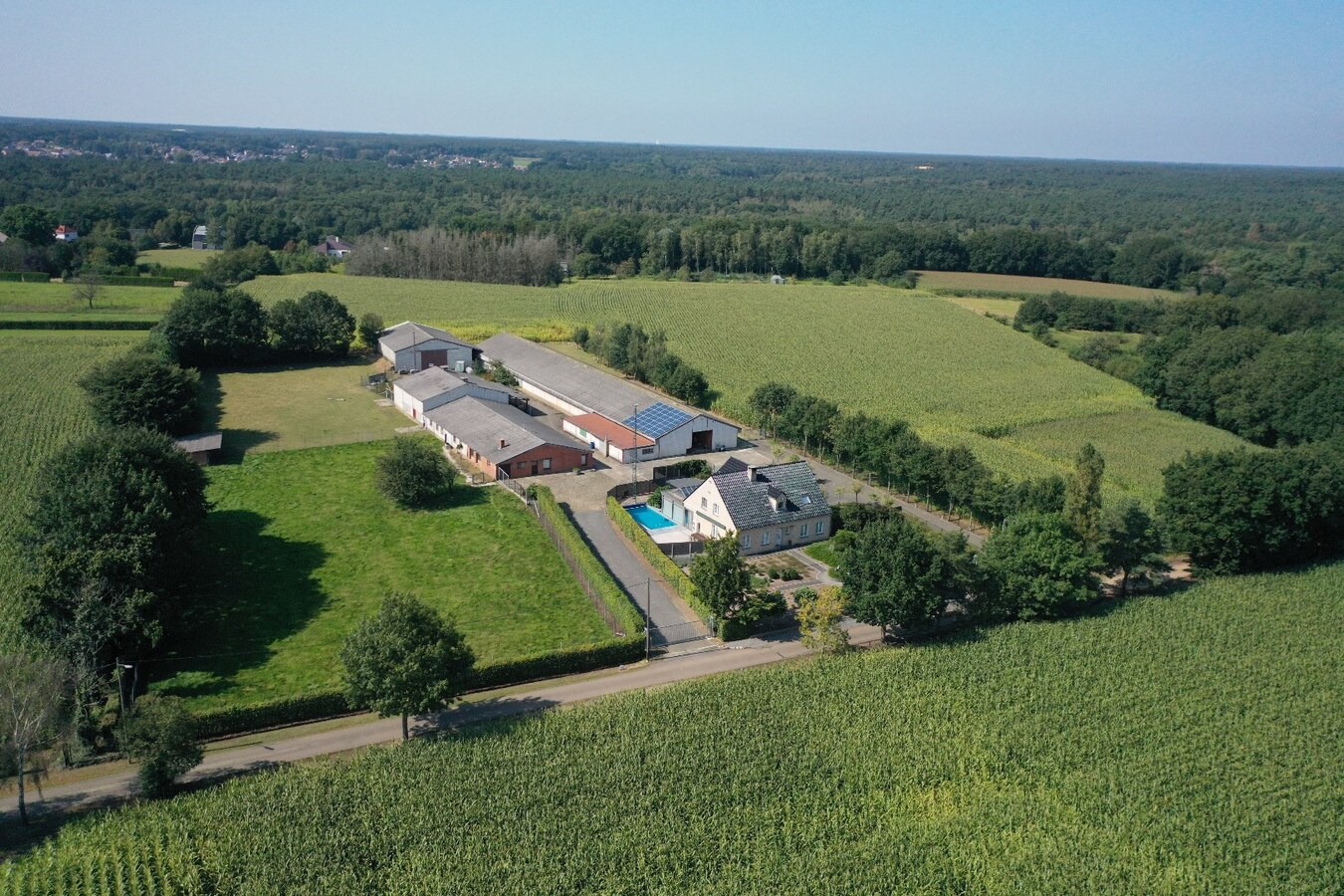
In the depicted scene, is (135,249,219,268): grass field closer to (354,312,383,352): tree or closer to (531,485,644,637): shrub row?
(354,312,383,352): tree

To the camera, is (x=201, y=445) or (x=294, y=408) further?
(x=294, y=408)

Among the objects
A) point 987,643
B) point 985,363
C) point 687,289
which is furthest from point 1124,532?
point 687,289

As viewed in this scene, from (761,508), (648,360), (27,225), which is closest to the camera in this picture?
(761,508)

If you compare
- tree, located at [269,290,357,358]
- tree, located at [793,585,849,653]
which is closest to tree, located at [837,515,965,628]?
tree, located at [793,585,849,653]

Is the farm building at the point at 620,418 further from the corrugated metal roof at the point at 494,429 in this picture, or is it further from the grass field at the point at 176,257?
the grass field at the point at 176,257

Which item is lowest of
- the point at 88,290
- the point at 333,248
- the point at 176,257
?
the point at 88,290

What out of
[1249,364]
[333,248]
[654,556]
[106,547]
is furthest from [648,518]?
[333,248]

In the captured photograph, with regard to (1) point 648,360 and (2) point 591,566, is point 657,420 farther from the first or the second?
(2) point 591,566
